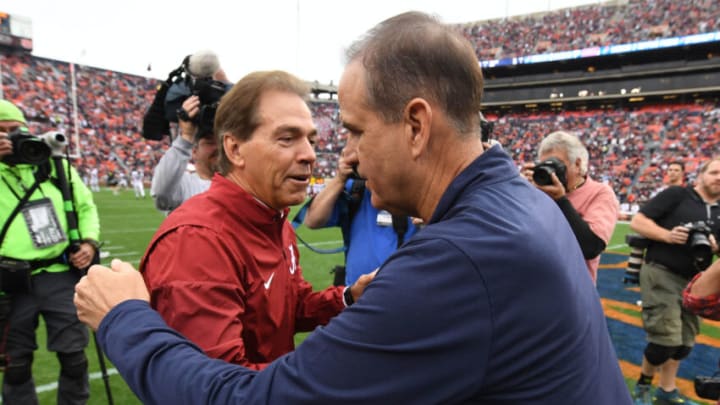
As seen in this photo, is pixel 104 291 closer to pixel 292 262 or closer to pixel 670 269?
pixel 292 262

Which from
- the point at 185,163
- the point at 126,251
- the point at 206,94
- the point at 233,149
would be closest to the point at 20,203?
the point at 185,163

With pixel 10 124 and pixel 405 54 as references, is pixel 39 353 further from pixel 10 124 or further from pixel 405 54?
pixel 405 54

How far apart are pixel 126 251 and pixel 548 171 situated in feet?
31.2

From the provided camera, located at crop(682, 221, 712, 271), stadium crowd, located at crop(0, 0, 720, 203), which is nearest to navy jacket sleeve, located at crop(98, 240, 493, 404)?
camera, located at crop(682, 221, 712, 271)

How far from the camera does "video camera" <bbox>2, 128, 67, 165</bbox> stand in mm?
2875

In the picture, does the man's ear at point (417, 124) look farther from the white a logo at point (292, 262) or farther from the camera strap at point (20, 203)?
the camera strap at point (20, 203)

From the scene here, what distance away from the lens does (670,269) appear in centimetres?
406

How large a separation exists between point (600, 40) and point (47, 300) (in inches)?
1816

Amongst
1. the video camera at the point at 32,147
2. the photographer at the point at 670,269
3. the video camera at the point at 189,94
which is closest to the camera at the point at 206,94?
the video camera at the point at 189,94

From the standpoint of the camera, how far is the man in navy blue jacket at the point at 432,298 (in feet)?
2.67

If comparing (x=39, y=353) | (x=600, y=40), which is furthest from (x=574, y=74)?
(x=39, y=353)

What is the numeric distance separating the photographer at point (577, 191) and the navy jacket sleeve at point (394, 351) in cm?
239

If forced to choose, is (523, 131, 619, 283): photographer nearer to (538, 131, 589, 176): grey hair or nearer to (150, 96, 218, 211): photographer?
(538, 131, 589, 176): grey hair

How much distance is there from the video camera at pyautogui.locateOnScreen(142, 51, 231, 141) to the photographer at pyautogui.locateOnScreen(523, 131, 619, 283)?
2095 mm
